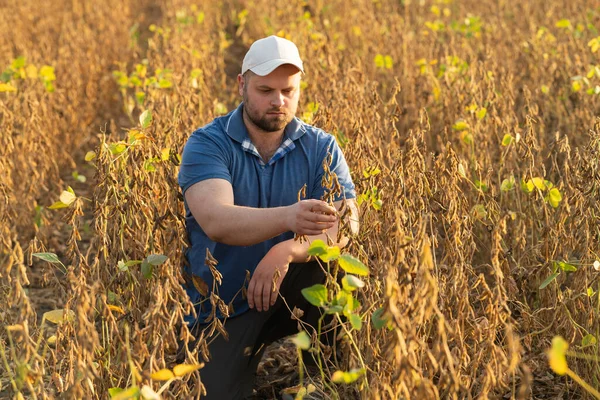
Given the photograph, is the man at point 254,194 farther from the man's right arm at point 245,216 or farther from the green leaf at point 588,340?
the green leaf at point 588,340

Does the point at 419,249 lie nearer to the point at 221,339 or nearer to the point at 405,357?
the point at 405,357

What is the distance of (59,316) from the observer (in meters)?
1.80

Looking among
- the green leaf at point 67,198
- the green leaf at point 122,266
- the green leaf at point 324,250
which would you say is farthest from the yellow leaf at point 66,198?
the green leaf at point 324,250

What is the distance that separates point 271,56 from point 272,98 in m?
0.11

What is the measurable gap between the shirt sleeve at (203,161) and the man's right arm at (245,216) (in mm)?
24

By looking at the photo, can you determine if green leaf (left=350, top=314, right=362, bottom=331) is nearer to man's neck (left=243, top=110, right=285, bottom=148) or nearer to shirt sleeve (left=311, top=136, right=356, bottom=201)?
shirt sleeve (left=311, top=136, right=356, bottom=201)

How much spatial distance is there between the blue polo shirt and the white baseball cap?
0.17 m

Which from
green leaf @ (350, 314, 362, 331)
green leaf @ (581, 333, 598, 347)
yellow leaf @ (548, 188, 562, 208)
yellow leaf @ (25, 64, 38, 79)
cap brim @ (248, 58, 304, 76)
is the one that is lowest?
green leaf @ (581, 333, 598, 347)

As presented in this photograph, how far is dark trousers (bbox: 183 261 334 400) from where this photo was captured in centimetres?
211

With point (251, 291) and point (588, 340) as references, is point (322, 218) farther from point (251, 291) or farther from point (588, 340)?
point (588, 340)

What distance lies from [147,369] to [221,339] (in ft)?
2.36

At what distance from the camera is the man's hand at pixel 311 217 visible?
5.82 ft

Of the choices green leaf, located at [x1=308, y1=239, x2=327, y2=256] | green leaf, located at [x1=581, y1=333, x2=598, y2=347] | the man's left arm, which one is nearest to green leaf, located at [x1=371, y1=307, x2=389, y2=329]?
green leaf, located at [x1=308, y1=239, x2=327, y2=256]

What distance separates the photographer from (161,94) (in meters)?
3.47
